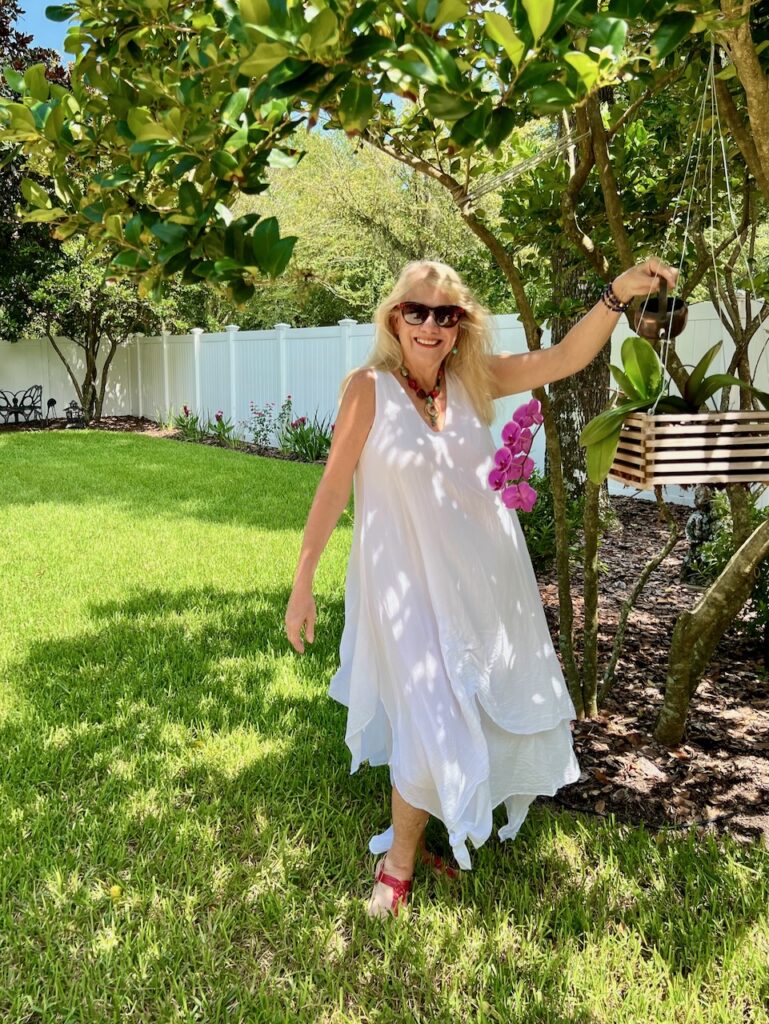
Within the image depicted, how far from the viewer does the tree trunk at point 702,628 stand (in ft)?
8.82

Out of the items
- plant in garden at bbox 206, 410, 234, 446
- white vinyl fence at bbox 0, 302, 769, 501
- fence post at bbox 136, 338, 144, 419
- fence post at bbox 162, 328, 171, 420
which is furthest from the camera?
fence post at bbox 136, 338, 144, 419

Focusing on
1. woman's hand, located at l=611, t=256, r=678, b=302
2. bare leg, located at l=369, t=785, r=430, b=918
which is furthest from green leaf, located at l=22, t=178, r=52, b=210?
bare leg, located at l=369, t=785, r=430, b=918

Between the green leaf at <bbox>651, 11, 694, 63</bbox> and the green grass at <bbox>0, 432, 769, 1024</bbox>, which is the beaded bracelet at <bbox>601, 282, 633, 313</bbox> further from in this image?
the green grass at <bbox>0, 432, 769, 1024</bbox>

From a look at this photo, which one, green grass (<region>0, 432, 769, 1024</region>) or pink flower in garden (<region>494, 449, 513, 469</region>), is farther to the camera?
pink flower in garden (<region>494, 449, 513, 469</region>)

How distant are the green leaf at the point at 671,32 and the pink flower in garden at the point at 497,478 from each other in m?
1.15

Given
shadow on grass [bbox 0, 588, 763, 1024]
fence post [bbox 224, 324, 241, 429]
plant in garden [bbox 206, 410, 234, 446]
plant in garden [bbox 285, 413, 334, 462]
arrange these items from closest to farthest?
shadow on grass [bbox 0, 588, 763, 1024], plant in garden [bbox 285, 413, 334, 462], plant in garden [bbox 206, 410, 234, 446], fence post [bbox 224, 324, 241, 429]

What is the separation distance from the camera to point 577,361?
7.85 feet

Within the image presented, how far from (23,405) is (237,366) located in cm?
566

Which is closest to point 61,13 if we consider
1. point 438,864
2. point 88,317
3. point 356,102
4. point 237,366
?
point 356,102

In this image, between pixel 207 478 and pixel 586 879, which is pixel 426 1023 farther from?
pixel 207 478

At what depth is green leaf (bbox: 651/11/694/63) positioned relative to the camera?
134 cm

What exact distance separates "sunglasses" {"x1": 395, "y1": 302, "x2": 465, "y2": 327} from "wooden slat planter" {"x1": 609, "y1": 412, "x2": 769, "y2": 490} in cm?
56

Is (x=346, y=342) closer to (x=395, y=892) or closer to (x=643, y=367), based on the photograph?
(x=643, y=367)

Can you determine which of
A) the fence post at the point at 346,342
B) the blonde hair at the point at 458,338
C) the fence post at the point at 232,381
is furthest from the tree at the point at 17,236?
the blonde hair at the point at 458,338
